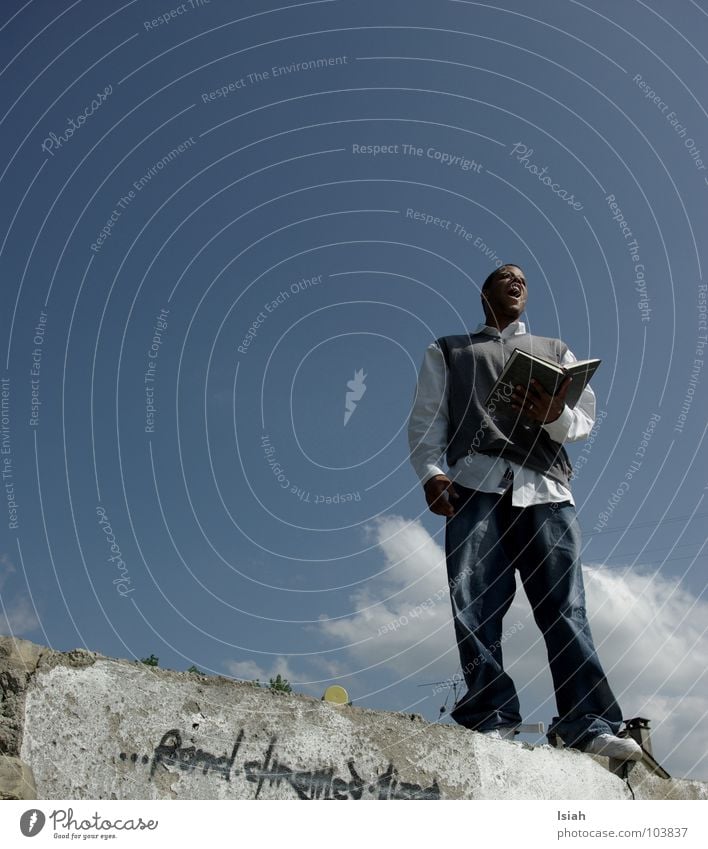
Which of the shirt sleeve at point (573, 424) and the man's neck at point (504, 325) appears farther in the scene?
the man's neck at point (504, 325)

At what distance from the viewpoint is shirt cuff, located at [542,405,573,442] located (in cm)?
486

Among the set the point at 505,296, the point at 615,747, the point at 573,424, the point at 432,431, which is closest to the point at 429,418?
the point at 432,431

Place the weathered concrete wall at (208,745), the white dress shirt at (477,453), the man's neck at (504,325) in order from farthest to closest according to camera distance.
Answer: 1. the man's neck at (504,325)
2. the white dress shirt at (477,453)
3. the weathered concrete wall at (208,745)

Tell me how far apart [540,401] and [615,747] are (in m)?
2.02

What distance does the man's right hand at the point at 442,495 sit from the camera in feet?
15.8

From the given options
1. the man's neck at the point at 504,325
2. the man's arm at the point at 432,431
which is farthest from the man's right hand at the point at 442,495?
the man's neck at the point at 504,325

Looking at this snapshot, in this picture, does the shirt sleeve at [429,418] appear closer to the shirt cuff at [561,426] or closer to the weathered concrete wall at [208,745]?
the shirt cuff at [561,426]

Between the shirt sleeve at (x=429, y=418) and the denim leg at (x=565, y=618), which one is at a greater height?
the shirt sleeve at (x=429, y=418)

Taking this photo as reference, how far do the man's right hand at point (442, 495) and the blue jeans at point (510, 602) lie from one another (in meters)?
0.07

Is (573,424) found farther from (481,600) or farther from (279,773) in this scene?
(279,773)

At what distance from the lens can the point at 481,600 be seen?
15.2 feet

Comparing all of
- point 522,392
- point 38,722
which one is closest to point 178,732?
point 38,722
